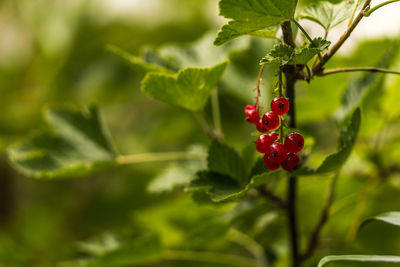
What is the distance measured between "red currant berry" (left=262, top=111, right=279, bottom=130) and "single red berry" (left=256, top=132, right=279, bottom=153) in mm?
13

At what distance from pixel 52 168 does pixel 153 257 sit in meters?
0.23

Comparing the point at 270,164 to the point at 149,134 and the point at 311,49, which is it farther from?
the point at 149,134

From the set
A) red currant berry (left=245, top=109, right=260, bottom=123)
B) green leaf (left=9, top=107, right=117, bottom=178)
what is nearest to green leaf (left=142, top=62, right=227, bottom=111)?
red currant berry (left=245, top=109, right=260, bottom=123)

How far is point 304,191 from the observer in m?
0.84

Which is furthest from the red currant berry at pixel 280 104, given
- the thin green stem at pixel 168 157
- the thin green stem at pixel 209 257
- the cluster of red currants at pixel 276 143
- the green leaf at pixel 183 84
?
the thin green stem at pixel 209 257

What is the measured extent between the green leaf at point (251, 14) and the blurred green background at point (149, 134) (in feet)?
0.67

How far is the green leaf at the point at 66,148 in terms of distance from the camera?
62cm

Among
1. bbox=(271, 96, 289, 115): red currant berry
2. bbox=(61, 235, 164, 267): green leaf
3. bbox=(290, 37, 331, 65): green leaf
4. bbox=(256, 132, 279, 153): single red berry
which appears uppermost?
bbox=(290, 37, 331, 65): green leaf

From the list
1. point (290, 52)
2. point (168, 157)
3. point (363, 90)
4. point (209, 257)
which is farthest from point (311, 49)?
point (209, 257)

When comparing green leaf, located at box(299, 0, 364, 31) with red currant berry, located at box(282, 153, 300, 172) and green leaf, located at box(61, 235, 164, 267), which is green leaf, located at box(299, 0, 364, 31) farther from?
green leaf, located at box(61, 235, 164, 267)

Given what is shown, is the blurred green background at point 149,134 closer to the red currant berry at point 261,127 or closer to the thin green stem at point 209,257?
the thin green stem at point 209,257

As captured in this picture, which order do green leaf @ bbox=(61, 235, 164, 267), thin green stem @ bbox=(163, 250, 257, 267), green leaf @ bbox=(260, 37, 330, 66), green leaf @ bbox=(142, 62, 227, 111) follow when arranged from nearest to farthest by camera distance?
green leaf @ bbox=(260, 37, 330, 66)
green leaf @ bbox=(142, 62, 227, 111)
green leaf @ bbox=(61, 235, 164, 267)
thin green stem @ bbox=(163, 250, 257, 267)

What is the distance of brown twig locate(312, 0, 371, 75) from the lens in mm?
405

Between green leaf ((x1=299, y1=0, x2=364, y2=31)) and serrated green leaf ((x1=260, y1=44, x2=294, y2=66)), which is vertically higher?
green leaf ((x1=299, y1=0, x2=364, y2=31))
